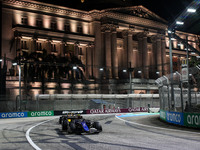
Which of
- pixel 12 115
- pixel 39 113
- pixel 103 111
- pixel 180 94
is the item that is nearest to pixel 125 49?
pixel 103 111

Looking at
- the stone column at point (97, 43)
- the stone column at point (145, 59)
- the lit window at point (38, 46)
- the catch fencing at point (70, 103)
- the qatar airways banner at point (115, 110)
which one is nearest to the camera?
the catch fencing at point (70, 103)

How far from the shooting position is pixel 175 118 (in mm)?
21031

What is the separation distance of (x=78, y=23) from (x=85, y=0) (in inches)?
712

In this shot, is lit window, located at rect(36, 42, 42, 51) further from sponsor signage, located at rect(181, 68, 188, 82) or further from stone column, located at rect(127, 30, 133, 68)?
sponsor signage, located at rect(181, 68, 188, 82)

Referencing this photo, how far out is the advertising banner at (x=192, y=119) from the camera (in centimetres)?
1764

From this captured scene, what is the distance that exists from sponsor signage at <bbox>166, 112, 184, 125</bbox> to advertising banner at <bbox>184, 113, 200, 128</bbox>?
0.60 m

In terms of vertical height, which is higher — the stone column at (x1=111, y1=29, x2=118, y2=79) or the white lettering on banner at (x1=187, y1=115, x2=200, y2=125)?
the stone column at (x1=111, y1=29, x2=118, y2=79)

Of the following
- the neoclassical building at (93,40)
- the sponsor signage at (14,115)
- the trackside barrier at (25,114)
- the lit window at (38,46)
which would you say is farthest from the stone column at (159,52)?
the sponsor signage at (14,115)

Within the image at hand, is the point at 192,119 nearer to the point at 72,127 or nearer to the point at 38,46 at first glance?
the point at 72,127

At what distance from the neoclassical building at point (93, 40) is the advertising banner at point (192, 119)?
45.5 metres

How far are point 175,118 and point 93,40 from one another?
55.5 metres

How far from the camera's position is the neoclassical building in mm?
62688

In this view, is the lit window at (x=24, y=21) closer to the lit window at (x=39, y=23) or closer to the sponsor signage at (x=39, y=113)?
the lit window at (x=39, y=23)

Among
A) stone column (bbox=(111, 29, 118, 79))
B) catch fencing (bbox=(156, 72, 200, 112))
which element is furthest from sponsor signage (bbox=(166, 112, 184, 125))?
stone column (bbox=(111, 29, 118, 79))
